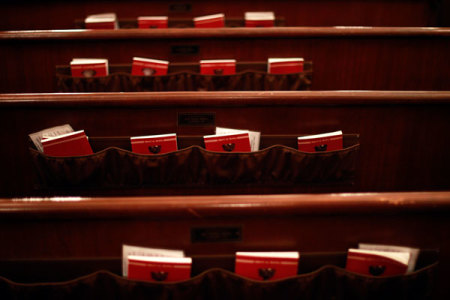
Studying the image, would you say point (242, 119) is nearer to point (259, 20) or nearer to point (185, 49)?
point (185, 49)

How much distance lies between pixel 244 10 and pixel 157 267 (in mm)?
1693

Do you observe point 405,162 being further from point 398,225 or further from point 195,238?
point 195,238

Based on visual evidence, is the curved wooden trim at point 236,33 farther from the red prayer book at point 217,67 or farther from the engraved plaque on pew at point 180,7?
the engraved plaque on pew at point 180,7

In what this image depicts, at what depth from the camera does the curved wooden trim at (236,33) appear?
1.32m

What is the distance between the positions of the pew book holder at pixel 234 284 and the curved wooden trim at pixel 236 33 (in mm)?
862

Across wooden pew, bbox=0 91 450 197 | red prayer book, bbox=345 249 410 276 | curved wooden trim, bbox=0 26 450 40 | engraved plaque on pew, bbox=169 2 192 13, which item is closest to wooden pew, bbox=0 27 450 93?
curved wooden trim, bbox=0 26 450 40

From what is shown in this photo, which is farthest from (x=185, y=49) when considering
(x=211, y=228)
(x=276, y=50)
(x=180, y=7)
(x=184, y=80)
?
(x=211, y=228)

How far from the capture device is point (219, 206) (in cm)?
66

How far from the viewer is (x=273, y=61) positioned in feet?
4.42

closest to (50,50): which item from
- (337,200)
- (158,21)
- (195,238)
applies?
(158,21)

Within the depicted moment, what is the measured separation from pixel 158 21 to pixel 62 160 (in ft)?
3.88

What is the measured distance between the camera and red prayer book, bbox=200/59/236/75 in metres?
1.35

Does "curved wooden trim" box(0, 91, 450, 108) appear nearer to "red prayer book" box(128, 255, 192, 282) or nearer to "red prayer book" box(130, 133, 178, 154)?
"red prayer book" box(130, 133, 178, 154)

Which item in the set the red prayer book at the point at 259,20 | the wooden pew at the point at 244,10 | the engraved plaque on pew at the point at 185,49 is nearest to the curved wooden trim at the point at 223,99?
the engraved plaque on pew at the point at 185,49
